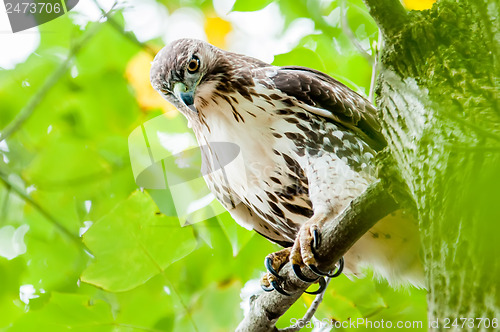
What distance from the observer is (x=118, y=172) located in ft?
11.2

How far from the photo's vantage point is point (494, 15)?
1.24m

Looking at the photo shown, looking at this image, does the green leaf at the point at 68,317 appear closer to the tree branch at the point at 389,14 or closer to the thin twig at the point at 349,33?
the thin twig at the point at 349,33

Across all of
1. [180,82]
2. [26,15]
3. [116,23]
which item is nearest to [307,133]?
[180,82]

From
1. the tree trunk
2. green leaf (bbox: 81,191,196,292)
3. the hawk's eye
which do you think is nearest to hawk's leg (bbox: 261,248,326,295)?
green leaf (bbox: 81,191,196,292)

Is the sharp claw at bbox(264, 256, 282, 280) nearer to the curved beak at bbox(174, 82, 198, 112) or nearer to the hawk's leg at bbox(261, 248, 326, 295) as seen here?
the hawk's leg at bbox(261, 248, 326, 295)

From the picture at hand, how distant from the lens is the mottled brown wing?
A: 9.59 ft

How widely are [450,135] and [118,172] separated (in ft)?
8.32

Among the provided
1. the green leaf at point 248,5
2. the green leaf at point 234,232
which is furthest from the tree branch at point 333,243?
the green leaf at point 248,5

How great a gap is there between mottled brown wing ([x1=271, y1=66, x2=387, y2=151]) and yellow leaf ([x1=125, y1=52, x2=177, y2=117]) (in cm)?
86

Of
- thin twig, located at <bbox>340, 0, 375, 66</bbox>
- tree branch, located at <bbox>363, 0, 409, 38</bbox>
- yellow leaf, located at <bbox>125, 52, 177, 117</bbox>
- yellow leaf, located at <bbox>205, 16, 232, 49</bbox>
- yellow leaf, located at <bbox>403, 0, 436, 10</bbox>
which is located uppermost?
tree branch, located at <bbox>363, 0, 409, 38</bbox>

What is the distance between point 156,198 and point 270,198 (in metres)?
0.65

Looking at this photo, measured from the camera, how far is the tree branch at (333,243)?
1.72m

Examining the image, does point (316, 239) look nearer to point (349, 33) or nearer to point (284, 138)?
point (284, 138)

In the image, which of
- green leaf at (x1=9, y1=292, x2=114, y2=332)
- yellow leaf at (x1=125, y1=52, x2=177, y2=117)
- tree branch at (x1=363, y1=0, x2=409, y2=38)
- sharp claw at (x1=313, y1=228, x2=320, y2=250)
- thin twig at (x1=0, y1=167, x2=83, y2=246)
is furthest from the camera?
yellow leaf at (x1=125, y1=52, x2=177, y2=117)
